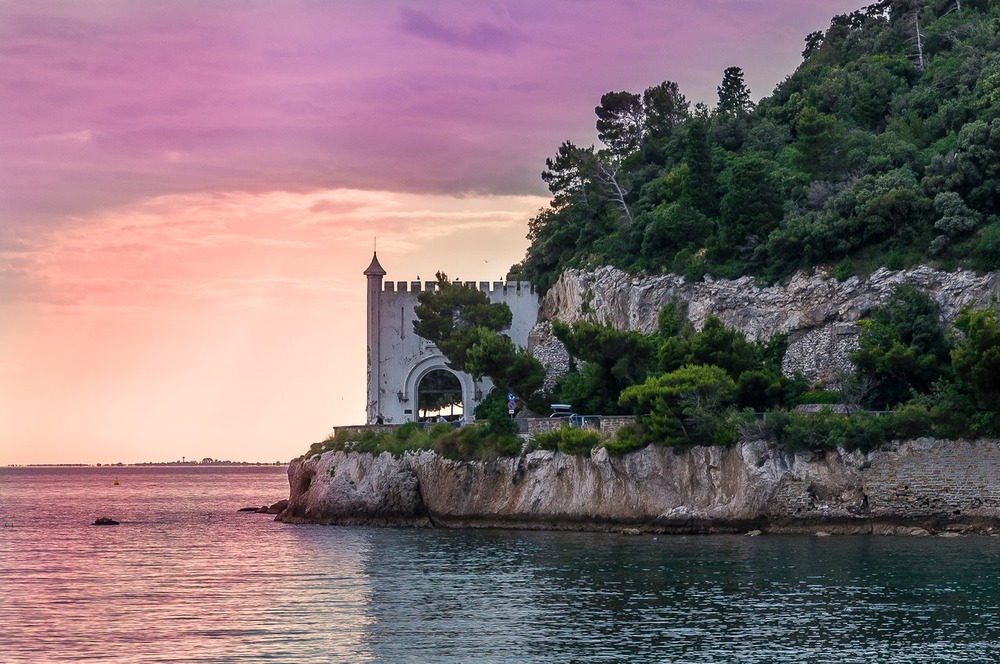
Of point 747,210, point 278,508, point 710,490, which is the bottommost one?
point 278,508

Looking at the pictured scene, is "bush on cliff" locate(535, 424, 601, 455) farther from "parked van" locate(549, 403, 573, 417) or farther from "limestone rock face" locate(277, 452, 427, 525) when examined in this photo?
"limestone rock face" locate(277, 452, 427, 525)

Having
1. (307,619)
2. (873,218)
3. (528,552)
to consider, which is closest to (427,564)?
(528,552)

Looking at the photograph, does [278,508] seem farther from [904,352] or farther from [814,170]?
[904,352]

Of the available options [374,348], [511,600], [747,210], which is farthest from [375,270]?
[511,600]

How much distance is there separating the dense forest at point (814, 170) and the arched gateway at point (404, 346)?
2402mm

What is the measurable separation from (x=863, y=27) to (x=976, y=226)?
4093 centimetres

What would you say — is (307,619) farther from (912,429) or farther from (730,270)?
(730,270)

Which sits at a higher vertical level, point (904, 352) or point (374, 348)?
point (374, 348)

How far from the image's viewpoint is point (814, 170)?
6975cm

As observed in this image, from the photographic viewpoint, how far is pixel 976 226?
194 ft

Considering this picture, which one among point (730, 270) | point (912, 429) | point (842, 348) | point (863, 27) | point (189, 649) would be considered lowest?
point (189, 649)

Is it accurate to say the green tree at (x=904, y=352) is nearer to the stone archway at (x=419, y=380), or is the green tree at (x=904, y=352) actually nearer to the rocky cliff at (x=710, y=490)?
the rocky cliff at (x=710, y=490)

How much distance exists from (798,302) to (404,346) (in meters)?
25.0

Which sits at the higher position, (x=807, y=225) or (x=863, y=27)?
(x=863, y=27)
